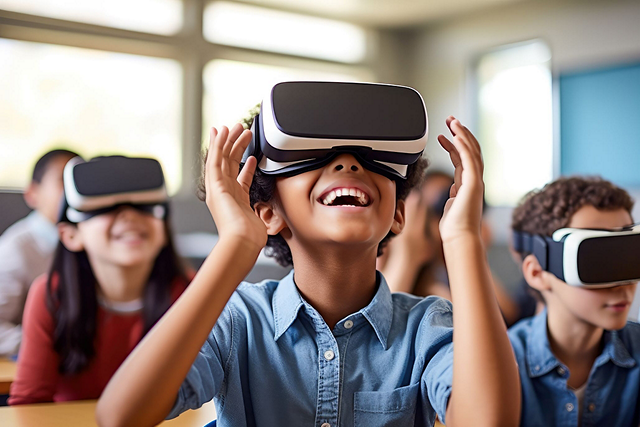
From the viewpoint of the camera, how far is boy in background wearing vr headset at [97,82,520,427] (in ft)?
2.50

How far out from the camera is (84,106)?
413cm

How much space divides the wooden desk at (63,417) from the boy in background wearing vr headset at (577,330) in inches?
29.0

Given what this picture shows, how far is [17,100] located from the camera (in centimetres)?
393

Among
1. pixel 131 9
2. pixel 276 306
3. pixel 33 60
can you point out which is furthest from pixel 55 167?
pixel 131 9

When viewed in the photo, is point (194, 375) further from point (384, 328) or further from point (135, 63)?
point (135, 63)

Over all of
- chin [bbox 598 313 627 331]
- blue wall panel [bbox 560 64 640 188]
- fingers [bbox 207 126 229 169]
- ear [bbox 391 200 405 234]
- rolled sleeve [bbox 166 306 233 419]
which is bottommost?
chin [bbox 598 313 627 331]

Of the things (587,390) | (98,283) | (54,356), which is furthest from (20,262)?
(587,390)

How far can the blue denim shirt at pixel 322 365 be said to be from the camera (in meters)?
0.90

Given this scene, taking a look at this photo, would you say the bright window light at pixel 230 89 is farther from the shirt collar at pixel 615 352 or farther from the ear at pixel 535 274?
the shirt collar at pixel 615 352

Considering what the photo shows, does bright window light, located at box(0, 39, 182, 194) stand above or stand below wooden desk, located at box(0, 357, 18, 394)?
above

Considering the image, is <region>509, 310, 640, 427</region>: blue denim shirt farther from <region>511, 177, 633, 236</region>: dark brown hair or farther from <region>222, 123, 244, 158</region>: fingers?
<region>222, 123, 244, 158</region>: fingers

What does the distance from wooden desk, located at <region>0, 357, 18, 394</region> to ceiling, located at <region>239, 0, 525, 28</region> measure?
3.66m

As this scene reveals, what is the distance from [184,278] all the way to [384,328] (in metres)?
1.19

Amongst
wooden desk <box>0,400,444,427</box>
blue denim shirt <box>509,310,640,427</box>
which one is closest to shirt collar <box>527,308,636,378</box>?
blue denim shirt <box>509,310,640,427</box>
